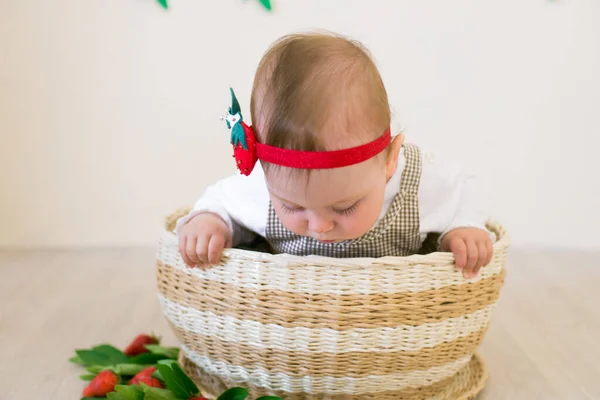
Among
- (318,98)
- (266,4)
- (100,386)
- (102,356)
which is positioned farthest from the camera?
(266,4)

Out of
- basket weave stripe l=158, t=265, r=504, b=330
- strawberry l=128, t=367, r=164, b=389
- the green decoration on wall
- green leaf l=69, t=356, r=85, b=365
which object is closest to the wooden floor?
green leaf l=69, t=356, r=85, b=365

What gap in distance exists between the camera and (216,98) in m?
1.58

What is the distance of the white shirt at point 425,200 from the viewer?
3.08ft

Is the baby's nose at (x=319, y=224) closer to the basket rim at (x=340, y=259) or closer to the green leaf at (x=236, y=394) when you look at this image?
the basket rim at (x=340, y=259)

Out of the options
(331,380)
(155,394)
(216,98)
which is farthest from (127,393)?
(216,98)

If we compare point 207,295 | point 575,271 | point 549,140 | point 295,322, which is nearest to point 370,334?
point 295,322

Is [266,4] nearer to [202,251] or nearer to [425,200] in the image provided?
[425,200]

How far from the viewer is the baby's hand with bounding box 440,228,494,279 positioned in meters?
0.80

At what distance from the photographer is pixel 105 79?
1.59 metres

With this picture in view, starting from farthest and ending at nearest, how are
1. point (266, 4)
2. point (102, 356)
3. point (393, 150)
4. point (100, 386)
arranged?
point (266, 4)
point (102, 356)
point (100, 386)
point (393, 150)

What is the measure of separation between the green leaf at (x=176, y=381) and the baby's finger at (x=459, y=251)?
1.27 feet

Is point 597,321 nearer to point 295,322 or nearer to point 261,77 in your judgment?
point 295,322

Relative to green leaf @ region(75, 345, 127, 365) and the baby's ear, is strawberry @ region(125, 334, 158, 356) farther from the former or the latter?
the baby's ear

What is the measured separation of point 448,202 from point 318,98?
349mm
